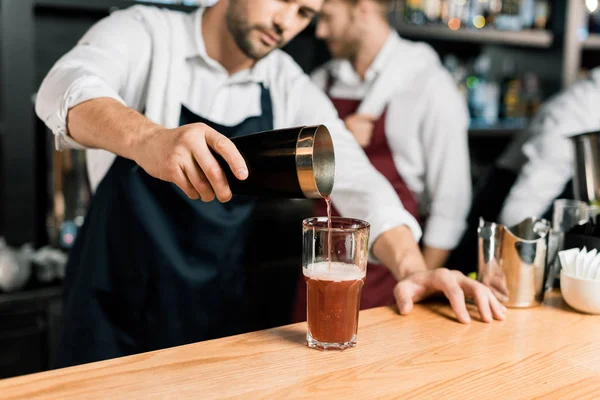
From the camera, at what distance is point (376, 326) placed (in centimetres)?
109

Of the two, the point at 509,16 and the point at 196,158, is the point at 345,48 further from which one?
the point at 196,158

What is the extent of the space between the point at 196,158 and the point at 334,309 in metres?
0.30

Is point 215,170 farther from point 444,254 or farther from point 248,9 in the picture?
point 444,254

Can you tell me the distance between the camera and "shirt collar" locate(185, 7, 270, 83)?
1.67 metres

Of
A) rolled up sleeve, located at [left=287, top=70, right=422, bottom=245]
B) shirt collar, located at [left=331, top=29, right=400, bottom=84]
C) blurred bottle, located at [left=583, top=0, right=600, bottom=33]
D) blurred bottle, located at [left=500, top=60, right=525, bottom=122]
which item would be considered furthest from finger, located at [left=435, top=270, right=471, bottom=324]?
blurred bottle, located at [left=583, top=0, right=600, bottom=33]

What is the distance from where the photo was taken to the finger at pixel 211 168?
3.16 feet

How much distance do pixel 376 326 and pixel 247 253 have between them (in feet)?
5.95

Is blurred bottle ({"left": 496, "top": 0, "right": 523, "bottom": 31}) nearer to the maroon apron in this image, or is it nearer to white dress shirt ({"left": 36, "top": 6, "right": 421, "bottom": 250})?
the maroon apron

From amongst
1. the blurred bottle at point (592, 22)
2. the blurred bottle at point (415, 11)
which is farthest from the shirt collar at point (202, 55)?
the blurred bottle at point (592, 22)

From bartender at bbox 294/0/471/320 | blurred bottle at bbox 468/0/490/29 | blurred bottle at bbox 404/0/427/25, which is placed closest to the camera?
bartender at bbox 294/0/471/320

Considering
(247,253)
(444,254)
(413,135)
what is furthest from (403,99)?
(247,253)

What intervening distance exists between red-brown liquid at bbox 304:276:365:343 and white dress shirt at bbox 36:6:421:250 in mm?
454

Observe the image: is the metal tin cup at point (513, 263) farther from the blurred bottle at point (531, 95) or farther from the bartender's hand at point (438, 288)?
the blurred bottle at point (531, 95)

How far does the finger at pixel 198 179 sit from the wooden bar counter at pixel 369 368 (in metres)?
0.23
